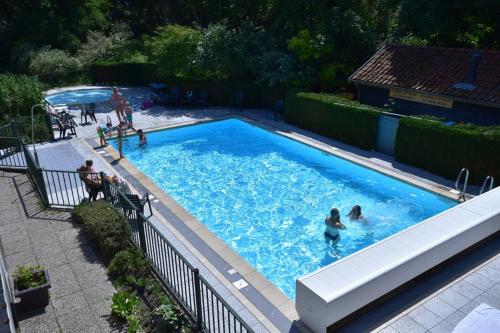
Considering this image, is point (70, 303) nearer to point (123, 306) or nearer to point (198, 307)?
point (123, 306)

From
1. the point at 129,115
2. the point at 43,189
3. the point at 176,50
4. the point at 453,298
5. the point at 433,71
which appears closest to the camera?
the point at 453,298

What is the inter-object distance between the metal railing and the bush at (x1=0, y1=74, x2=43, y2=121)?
11490 mm

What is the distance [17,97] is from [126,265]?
46.9 ft

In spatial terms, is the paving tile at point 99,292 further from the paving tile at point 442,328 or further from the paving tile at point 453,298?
the paving tile at point 453,298

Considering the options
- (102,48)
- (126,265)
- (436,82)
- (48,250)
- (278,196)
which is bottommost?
(278,196)

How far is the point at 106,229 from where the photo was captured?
356 inches

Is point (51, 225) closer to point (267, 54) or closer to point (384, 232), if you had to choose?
point (384, 232)

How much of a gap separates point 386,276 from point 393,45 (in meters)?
16.0

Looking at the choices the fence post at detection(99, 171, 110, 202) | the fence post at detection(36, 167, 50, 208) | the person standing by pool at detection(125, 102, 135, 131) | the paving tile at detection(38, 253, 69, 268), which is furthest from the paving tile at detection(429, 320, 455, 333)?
the person standing by pool at detection(125, 102, 135, 131)

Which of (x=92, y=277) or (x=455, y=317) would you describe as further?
(x=92, y=277)

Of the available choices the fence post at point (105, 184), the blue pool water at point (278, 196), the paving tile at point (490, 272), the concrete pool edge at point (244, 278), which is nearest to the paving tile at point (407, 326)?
the concrete pool edge at point (244, 278)

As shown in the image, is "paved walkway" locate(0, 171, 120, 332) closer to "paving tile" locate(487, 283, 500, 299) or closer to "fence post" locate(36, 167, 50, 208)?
"fence post" locate(36, 167, 50, 208)

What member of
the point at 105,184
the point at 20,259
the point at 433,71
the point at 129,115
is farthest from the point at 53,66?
the point at 433,71

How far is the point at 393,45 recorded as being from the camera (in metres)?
20.2
